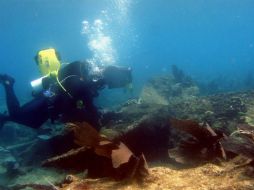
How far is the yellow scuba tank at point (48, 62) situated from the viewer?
25.6 feet

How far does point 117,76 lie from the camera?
7770 millimetres

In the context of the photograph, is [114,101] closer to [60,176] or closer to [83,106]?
[83,106]

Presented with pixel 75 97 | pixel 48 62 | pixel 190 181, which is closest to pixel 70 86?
pixel 75 97

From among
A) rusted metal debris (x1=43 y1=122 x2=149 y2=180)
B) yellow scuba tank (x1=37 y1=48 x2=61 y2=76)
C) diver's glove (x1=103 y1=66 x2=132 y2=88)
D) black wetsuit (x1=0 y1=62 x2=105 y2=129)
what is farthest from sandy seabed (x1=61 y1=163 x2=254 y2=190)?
yellow scuba tank (x1=37 y1=48 x2=61 y2=76)

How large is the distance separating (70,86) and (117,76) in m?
1.22

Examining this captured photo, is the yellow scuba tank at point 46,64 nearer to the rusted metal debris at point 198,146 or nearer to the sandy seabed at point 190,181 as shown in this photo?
the rusted metal debris at point 198,146

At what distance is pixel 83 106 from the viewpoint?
718cm

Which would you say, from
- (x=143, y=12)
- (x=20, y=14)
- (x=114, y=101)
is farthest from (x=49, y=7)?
(x=114, y=101)

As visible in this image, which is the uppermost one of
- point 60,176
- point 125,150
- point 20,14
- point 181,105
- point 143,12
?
point 143,12

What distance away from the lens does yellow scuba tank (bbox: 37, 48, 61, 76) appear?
780 centimetres

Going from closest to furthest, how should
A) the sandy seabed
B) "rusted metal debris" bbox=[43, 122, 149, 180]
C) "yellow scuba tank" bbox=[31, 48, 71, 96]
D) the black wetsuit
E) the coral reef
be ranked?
the sandy seabed < the coral reef < "rusted metal debris" bbox=[43, 122, 149, 180] < the black wetsuit < "yellow scuba tank" bbox=[31, 48, 71, 96]

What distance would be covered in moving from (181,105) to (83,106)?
228 centimetres

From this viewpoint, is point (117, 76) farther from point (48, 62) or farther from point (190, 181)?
point (190, 181)

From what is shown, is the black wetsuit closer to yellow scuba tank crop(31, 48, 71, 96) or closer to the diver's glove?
the diver's glove
